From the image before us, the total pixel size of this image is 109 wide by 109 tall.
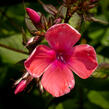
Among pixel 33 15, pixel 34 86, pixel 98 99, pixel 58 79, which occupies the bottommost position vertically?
pixel 98 99

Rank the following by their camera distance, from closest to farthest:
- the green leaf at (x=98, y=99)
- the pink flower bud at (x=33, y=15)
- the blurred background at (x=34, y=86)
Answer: the pink flower bud at (x=33, y=15), the blurred background at (x=34, y=86), the green leaf at (x=98, y=99)

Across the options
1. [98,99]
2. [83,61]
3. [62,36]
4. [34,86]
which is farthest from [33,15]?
[98,99]

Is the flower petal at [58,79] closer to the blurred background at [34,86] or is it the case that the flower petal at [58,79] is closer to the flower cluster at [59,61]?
the flower cluster at [59,61]

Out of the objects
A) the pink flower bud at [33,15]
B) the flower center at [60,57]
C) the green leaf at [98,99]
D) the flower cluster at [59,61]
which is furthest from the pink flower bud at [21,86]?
the green leaf at [98,99]

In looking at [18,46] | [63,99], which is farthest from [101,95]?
[18,46]

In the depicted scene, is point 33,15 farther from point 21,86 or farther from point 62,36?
point 21,86

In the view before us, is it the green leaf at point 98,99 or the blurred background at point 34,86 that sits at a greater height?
the blurred background at point 34,86

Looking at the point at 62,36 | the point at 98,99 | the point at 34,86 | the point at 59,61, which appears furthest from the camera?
the point at 98,99
